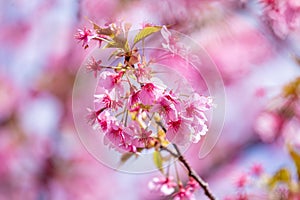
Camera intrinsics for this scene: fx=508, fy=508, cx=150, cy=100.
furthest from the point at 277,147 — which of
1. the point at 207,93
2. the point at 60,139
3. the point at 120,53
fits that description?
the point at 120,53

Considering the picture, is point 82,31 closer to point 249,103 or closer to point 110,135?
point 110,135

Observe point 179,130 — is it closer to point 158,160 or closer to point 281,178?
point 158,160

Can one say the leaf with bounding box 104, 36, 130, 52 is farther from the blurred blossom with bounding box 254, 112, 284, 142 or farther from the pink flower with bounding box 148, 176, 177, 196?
the blurred blossom with bounding box 254, 112, 284, 142

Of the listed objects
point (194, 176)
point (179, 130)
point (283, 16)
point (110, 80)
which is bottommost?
point (194, 176)

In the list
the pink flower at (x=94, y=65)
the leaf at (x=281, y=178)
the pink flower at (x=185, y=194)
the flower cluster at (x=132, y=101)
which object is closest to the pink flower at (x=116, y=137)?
the flower cluster at (x=132, y=101)

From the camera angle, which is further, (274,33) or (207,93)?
(274,33)

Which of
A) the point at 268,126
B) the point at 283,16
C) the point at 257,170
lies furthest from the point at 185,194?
the point at 268,126
